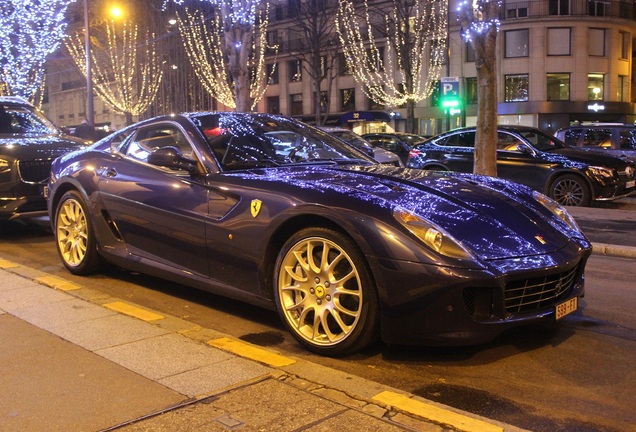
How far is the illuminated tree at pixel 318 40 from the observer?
1750 inches

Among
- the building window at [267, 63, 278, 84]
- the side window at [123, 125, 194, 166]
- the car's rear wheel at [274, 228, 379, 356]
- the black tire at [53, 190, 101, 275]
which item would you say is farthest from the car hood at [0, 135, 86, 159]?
the building window at [267, 63, 278, 84]

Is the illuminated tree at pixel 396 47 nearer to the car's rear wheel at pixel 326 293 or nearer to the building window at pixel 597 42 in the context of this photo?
the building window at pixel 597 42

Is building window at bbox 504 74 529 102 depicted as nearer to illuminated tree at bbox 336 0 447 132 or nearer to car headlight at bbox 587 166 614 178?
illuminated tree at bbox 336 0 447 132

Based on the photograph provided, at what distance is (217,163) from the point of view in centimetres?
484

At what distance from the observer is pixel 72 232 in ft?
20.3

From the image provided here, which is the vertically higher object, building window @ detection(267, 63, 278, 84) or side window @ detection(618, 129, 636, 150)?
building window @ detection(267, 63, 278, 84)

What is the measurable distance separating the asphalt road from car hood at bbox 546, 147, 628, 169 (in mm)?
6707

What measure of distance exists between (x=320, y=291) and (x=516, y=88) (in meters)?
42.8

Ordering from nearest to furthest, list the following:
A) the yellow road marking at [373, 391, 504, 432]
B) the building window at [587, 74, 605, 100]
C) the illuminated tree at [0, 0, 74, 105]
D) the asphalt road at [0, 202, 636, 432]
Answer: the yellow road marking at [373, 391, 504, 432] < the asphalt road at [0, 202, 636, 432] < the illuminated tree at [0, 0, 74, 105] < the building window at [587, 74, 605, 100]

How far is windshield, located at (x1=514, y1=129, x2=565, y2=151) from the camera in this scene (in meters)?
12.6

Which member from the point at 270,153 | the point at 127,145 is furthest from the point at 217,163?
the point at 127,145

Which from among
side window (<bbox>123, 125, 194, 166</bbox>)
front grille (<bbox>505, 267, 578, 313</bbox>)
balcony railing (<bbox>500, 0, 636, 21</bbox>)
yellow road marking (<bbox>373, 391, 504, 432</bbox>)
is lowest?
yellow road marking (<bbox>373, 391, 504, 432</bbox>)

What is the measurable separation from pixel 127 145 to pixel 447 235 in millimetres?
3359

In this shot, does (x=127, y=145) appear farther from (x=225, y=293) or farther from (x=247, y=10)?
(x=247, y=10)
